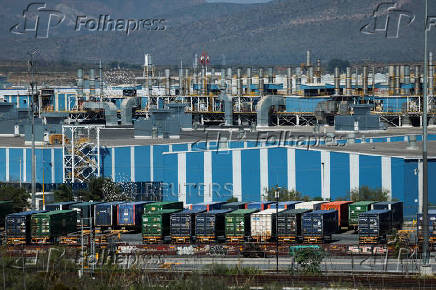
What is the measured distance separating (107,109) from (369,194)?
49058 millimetres

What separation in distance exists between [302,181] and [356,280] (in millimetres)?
21260

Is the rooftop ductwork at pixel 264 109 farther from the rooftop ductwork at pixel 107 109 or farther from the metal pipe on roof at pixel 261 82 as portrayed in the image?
the rooftop ductwork at pixel 107 109

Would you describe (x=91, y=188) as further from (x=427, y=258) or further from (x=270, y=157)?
(x=427, y=258)

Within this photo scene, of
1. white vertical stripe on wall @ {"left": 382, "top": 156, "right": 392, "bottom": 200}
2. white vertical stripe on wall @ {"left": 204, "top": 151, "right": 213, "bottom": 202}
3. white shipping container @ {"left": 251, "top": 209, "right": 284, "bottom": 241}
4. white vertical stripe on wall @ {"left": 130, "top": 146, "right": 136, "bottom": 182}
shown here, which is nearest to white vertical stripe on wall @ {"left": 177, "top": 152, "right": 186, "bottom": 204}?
white vertical stripe on wall @ {"left": 204, "top": 151, "right": 213, "bottom": 202}

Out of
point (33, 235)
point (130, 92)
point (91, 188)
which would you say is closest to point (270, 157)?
point (91, 188)

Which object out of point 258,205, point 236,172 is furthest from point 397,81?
point 258,205

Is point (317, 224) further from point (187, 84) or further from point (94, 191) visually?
point (187, 84)

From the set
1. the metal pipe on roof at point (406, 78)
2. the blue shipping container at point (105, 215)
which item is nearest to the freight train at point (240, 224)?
the blue shipping container at point (105, 215)

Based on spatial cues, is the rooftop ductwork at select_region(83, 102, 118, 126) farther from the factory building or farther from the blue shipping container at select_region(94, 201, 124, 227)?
the blue shipping container at select_region(94, 201, 124, 227)

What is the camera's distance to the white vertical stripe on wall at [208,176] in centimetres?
4731

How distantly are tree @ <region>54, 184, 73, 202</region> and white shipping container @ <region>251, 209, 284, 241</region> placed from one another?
47.3 feet

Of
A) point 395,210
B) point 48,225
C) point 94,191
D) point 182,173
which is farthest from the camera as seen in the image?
point 182,173

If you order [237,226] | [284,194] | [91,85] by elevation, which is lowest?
[237,226]

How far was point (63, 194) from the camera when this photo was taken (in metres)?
47.2
